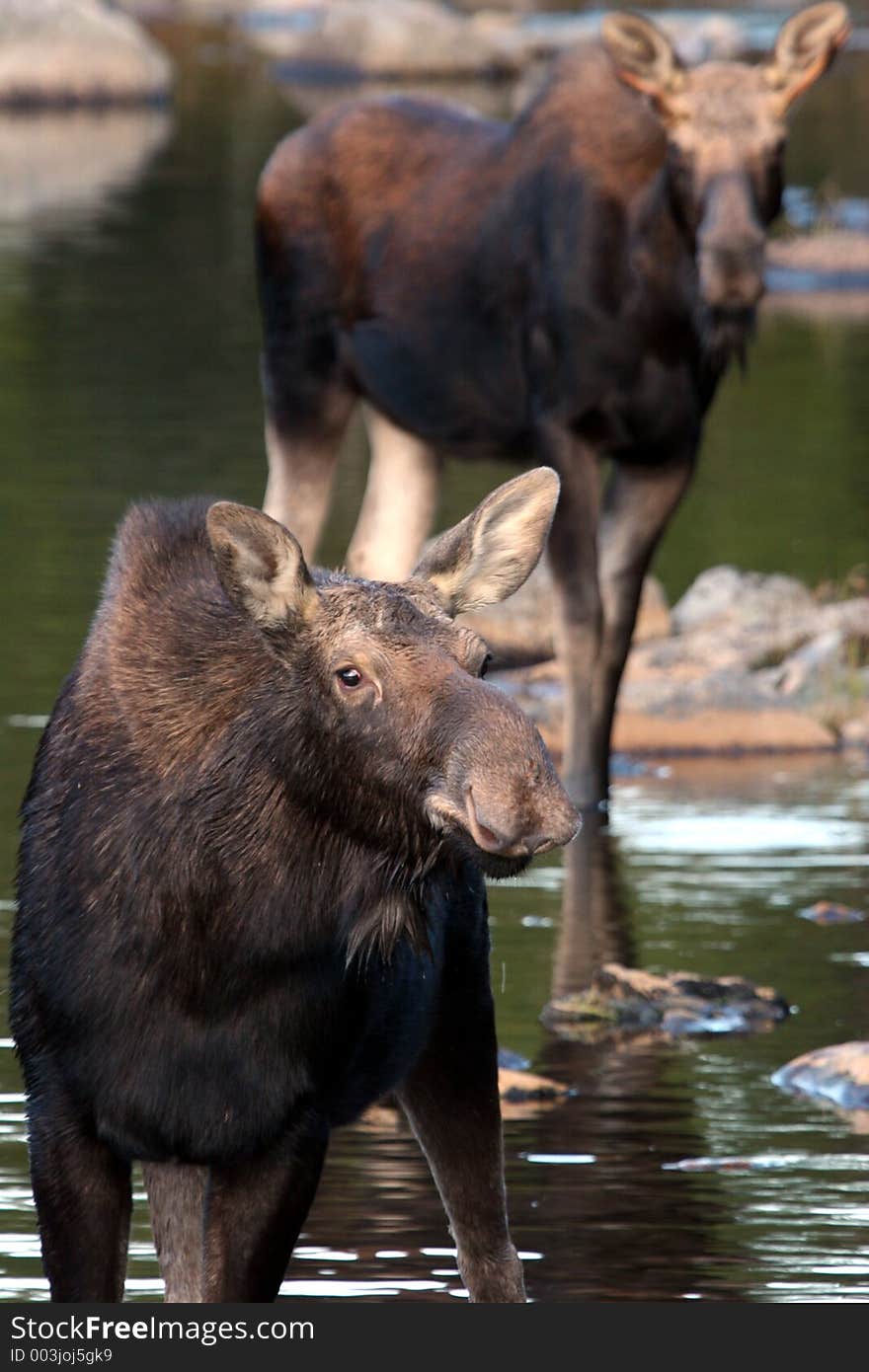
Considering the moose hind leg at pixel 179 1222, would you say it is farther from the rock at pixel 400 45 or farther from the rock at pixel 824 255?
the rock at pixel 400 45

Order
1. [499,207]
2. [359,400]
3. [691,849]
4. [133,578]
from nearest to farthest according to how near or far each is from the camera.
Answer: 1. [133,578]
2. [691,849]
3. [499,207]
4. [359,400]

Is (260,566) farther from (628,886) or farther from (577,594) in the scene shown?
(577,594)

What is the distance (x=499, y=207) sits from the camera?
12.7 meters

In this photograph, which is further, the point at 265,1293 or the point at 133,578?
the point at 133,578

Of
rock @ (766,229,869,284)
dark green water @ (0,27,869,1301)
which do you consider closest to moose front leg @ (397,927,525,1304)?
dark green water @ (0,27,869,1301)

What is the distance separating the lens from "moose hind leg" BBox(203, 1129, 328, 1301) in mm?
6113

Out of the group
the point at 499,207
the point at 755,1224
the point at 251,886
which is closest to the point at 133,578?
the point at 251,886

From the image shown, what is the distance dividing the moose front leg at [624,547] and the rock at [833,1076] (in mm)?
3429

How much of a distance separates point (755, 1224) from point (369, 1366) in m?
1.82

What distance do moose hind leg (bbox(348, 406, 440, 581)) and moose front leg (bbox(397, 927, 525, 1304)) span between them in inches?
263

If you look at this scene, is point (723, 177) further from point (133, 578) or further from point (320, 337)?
point (133, 578)

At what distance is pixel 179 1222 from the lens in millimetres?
6629

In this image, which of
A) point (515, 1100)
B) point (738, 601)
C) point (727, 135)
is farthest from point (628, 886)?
point (738, 601)

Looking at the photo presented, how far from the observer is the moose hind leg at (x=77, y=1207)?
6.10 meters
